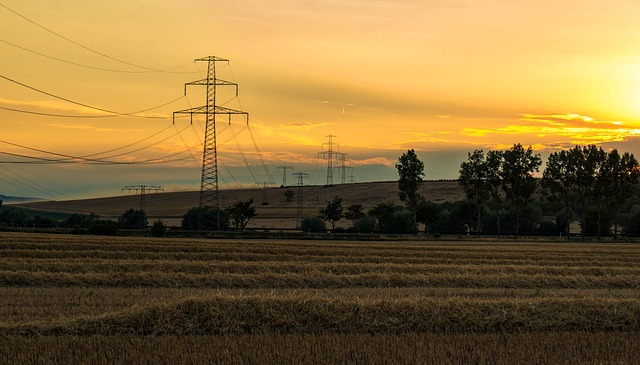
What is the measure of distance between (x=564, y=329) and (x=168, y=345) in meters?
10.3

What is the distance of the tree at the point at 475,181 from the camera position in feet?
374

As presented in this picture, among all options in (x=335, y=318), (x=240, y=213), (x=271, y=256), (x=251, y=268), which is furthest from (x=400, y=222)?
(x=335, y=318)

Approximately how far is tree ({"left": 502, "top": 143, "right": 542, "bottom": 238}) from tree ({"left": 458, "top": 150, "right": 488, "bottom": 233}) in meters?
3.28

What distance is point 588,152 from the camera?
11231 cm

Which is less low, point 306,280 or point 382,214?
point 382,214

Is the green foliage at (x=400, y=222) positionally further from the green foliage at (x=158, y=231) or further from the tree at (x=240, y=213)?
the green foliage at (x=158, y=231)

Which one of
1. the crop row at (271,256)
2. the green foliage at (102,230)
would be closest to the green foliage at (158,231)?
the green foliage at (102,230)

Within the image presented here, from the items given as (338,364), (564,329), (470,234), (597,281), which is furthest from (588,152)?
(338,364)

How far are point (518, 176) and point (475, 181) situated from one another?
6.71 m

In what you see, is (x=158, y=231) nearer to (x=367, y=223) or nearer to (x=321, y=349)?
(x=367, y=223)

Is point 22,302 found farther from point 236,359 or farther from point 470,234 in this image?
point 470,234

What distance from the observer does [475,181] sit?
114688 millimetres

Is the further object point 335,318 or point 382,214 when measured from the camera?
point 382,214

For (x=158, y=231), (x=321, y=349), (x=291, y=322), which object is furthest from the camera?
(x=158, y=231)
